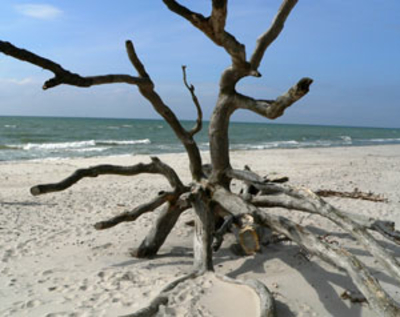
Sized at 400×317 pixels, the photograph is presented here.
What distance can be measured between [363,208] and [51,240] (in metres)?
6.06

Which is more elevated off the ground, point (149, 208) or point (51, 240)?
point (149, 208)

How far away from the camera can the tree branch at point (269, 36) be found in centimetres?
476

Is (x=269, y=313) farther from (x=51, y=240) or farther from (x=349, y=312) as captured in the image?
(x=51, y=240)

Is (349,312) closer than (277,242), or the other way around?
(349,312)

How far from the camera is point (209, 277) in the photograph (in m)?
4.27

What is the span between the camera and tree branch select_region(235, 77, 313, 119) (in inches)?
126

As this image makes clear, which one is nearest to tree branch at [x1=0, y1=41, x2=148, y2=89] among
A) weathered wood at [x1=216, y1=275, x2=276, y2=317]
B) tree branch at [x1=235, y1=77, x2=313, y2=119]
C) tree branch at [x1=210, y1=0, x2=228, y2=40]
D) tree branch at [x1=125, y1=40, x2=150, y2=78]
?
tree branch at [x1=125, y1=40, x2=150, y2=78]

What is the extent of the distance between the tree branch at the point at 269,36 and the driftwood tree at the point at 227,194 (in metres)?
0.01

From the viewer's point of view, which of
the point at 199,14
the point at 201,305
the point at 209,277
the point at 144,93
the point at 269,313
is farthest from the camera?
the point at 144,93

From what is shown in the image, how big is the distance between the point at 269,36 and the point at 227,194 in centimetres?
198

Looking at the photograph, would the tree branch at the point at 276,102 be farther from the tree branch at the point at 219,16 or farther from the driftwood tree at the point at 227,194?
the tree branch at the point at 219,16

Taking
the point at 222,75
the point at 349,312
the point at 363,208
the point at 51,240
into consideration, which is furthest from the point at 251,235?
the point at 363,208

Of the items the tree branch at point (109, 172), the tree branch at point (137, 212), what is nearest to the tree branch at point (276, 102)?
Answer: the tree branch at point (109, 172)

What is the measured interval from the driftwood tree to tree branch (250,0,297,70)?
0.01 m
